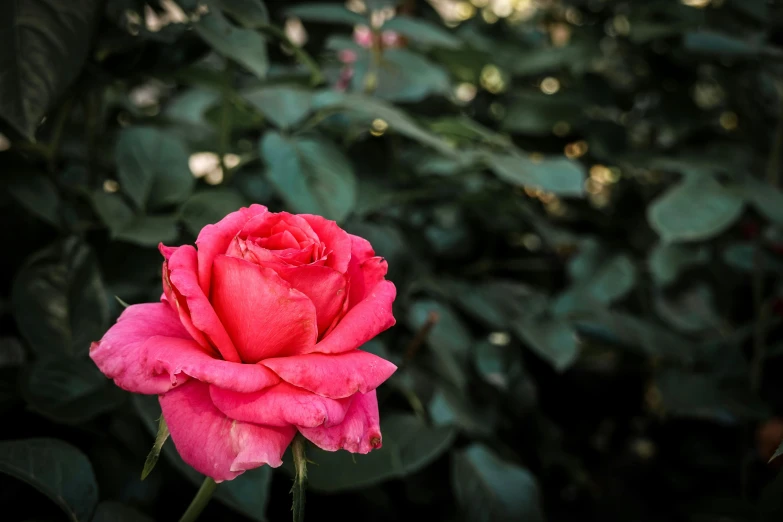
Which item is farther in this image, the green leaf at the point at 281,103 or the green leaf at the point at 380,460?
the green leaf at the point at 281,103

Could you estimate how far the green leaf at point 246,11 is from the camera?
0.55m

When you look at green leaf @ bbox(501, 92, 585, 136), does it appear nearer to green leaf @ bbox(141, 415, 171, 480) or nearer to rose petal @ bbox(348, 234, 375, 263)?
rose petal @ bbox(348, 234, 375, 263)

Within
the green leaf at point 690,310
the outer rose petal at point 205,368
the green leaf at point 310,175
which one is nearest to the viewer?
the outer rose petal at point 205,368

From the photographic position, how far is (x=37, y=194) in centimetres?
62

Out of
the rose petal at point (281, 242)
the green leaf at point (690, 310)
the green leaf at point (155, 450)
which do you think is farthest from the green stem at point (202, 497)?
the green leaf at point (690, 310)

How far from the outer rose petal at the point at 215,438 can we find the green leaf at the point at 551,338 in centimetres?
56

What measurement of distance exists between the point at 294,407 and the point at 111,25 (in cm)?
52

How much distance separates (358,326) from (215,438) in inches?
3.9

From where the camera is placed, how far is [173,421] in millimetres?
326

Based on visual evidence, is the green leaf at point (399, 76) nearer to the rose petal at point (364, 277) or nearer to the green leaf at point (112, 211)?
the green leaf at point (112, 211)

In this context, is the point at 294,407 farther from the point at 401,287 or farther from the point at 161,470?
the point at 401,287

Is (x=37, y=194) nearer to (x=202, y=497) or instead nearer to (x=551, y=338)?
(x=202, y=497)

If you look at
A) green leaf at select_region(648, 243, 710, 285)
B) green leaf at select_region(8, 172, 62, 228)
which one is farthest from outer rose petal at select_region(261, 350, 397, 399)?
green leaf at select_region(648, 243, 710, 285)

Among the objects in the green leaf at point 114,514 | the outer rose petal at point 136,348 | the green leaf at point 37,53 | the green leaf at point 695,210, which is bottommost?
the green leaf at point 695,210
